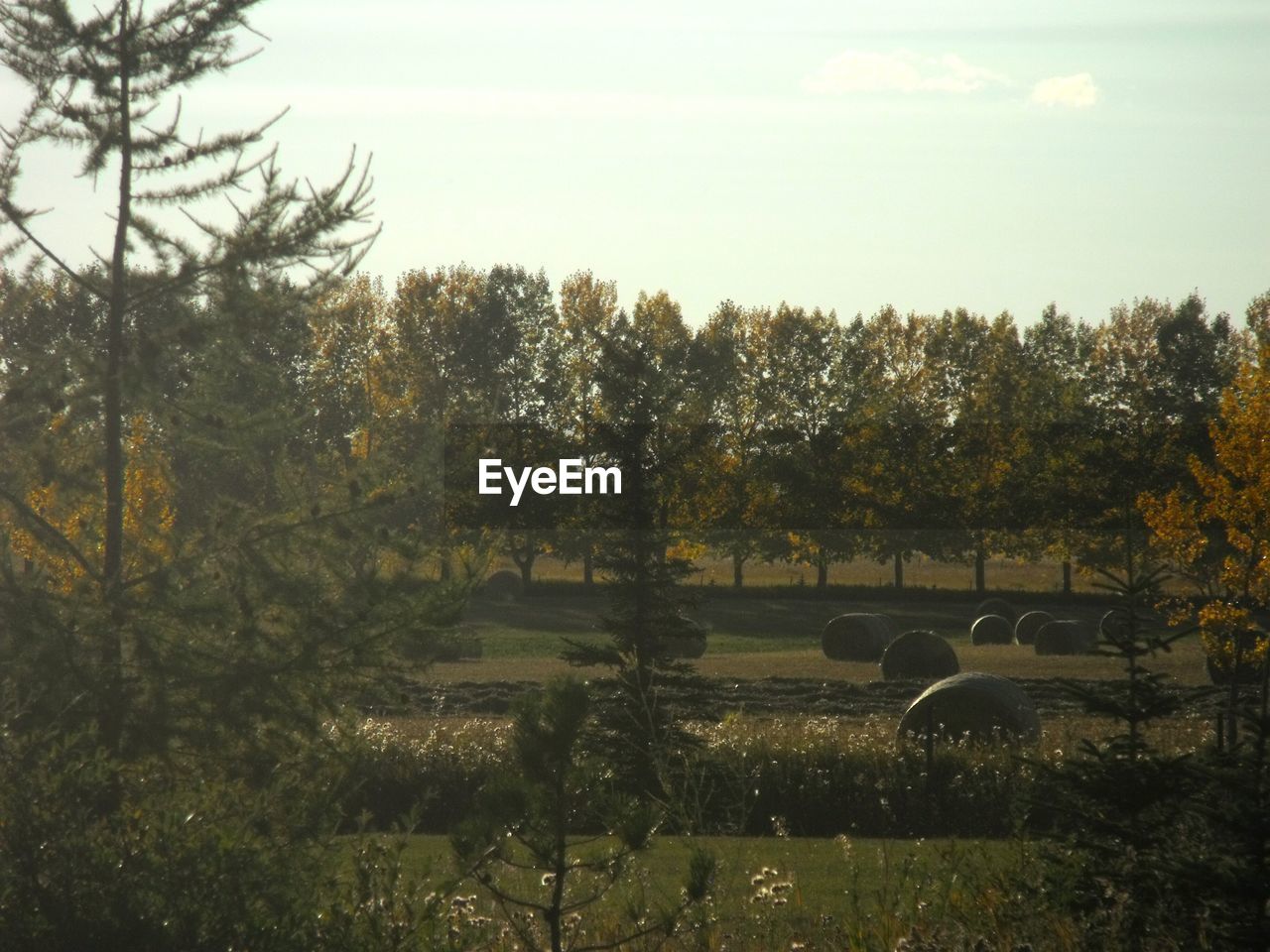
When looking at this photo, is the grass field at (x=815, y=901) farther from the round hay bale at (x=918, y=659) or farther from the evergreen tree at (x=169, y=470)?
the round hay bale at (x=918, y=659)

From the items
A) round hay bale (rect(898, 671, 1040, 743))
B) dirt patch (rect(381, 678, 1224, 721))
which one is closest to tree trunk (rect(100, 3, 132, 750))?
round hay bale (rect(898, 671, 1040, 743))

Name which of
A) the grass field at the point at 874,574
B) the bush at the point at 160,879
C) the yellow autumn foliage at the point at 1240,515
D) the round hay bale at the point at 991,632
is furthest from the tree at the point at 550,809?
the grass field at the point at 874,574

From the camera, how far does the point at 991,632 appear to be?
40250 millimetres

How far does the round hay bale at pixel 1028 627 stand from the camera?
39844mm

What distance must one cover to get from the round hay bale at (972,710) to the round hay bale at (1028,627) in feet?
75.5

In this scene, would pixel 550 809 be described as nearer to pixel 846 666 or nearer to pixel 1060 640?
pixel 846 666

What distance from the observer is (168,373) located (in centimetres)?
923

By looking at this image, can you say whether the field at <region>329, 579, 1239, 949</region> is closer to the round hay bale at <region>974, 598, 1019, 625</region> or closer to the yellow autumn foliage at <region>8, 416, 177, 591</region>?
the yellow autumn foliage at <region>8, 416, 177, 591</region>

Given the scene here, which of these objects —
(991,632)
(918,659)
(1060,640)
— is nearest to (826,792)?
(918,659)

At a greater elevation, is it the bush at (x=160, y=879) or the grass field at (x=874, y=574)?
the bush at (x=160, y=879)

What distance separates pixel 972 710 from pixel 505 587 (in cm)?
3625

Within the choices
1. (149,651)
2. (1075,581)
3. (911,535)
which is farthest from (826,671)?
(1075,581)

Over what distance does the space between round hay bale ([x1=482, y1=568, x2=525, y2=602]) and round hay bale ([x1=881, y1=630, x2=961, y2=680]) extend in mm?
22816

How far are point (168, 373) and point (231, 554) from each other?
1281 mm
